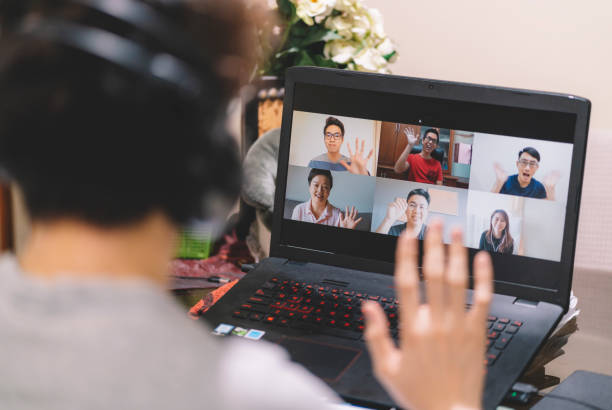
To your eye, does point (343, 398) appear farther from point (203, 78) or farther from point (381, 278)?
point (203, 78)

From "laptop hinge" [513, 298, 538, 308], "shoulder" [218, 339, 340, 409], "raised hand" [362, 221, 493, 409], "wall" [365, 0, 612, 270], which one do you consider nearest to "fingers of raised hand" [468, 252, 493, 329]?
"raised hand" [362, 221, 493, 409]

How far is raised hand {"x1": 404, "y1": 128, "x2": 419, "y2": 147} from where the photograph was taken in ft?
3.40

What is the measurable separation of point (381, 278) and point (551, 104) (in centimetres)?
34

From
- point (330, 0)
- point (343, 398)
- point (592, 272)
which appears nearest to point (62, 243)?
point (343, 398)

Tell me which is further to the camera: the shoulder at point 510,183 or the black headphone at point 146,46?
the shoulder at point 510,183

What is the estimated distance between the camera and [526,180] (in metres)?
0.99

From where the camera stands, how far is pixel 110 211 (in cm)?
40

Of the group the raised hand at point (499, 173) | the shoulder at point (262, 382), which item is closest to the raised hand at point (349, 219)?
the raised hand at point (499, 173)

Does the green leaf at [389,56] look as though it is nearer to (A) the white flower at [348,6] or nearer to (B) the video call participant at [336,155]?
(A) the white flower at [348,6]

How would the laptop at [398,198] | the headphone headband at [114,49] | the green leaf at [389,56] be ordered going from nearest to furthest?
the headphone headband at [114,49] → the laptop at [398,198] → the green leaf at [389,56]

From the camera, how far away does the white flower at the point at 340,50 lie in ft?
4.27

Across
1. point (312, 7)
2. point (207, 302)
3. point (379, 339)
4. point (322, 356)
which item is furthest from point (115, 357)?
point (312, 7)

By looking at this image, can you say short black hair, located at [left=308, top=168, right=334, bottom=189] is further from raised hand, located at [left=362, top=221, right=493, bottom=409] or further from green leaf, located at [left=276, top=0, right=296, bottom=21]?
raised hand, located at [left=362, top=221, right=493, bottom=409]

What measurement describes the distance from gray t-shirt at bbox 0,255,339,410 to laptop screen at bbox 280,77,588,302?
649 mm
